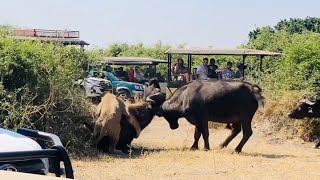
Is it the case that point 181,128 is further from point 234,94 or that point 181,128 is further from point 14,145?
point 14,145

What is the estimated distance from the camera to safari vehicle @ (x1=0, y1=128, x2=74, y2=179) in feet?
14.0

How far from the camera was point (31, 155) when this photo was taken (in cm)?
429

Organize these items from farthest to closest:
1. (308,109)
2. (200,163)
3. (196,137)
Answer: (308,109), (196,137), (200,163)

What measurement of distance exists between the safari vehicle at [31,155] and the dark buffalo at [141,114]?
8.58 m

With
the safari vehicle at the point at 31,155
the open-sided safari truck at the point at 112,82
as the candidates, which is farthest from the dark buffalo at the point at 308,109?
the safari vehicle at the point at 31,155

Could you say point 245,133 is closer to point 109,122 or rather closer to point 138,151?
point 138,151

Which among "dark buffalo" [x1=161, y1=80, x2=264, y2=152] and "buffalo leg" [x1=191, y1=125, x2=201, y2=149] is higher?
"dark buffalo" [x1=161, y1=80, x2=264, y2=152]

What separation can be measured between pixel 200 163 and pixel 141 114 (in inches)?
111

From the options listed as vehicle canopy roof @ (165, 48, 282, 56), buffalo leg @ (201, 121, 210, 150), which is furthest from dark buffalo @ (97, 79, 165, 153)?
vehicle canopy roof @ (165, 48, 282, 56)

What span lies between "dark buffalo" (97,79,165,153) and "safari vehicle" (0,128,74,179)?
8.58 metres

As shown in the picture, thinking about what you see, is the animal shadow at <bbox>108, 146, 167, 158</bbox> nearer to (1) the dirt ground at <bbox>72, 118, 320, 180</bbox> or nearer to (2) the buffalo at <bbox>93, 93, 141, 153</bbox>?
(1) the dirt ground at <bbox>72, 118, 320, 180</bbox>

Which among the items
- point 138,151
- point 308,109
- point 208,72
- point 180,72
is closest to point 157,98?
point 138,151

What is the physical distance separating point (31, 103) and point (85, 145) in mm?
1476

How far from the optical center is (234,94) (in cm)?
1617
